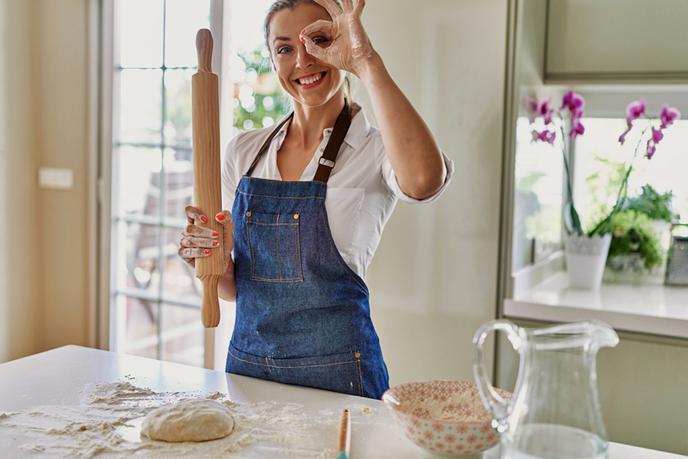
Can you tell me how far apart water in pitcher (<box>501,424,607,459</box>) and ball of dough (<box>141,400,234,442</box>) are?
46 centimetres

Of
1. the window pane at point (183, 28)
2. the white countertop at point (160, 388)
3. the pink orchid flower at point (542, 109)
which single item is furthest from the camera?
the window pane at point (183, 28)

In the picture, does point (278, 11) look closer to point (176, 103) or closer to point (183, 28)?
point (183, 28)

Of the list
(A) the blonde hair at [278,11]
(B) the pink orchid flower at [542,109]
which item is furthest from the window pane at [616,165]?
(A) the blonde hair at [278,11]

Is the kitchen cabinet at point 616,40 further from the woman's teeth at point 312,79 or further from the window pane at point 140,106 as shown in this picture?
the window pane at point 140,106

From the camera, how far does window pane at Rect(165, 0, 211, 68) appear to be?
2.90 metres

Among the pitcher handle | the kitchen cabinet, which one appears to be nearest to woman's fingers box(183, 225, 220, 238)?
the pitcher handle

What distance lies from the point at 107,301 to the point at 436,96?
5.87ft

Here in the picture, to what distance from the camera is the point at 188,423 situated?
3.62 ft

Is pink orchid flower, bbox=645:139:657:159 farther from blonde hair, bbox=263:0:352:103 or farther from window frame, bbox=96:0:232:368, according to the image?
window frame, bbox=96:0:232:368

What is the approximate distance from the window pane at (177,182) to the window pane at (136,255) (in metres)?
0.14

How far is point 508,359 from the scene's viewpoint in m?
2.17

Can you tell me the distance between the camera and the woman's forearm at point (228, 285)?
156 cm

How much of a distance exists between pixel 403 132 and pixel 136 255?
2276mm

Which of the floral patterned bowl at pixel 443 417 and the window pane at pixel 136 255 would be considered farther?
the window pane at pixel 136 255
